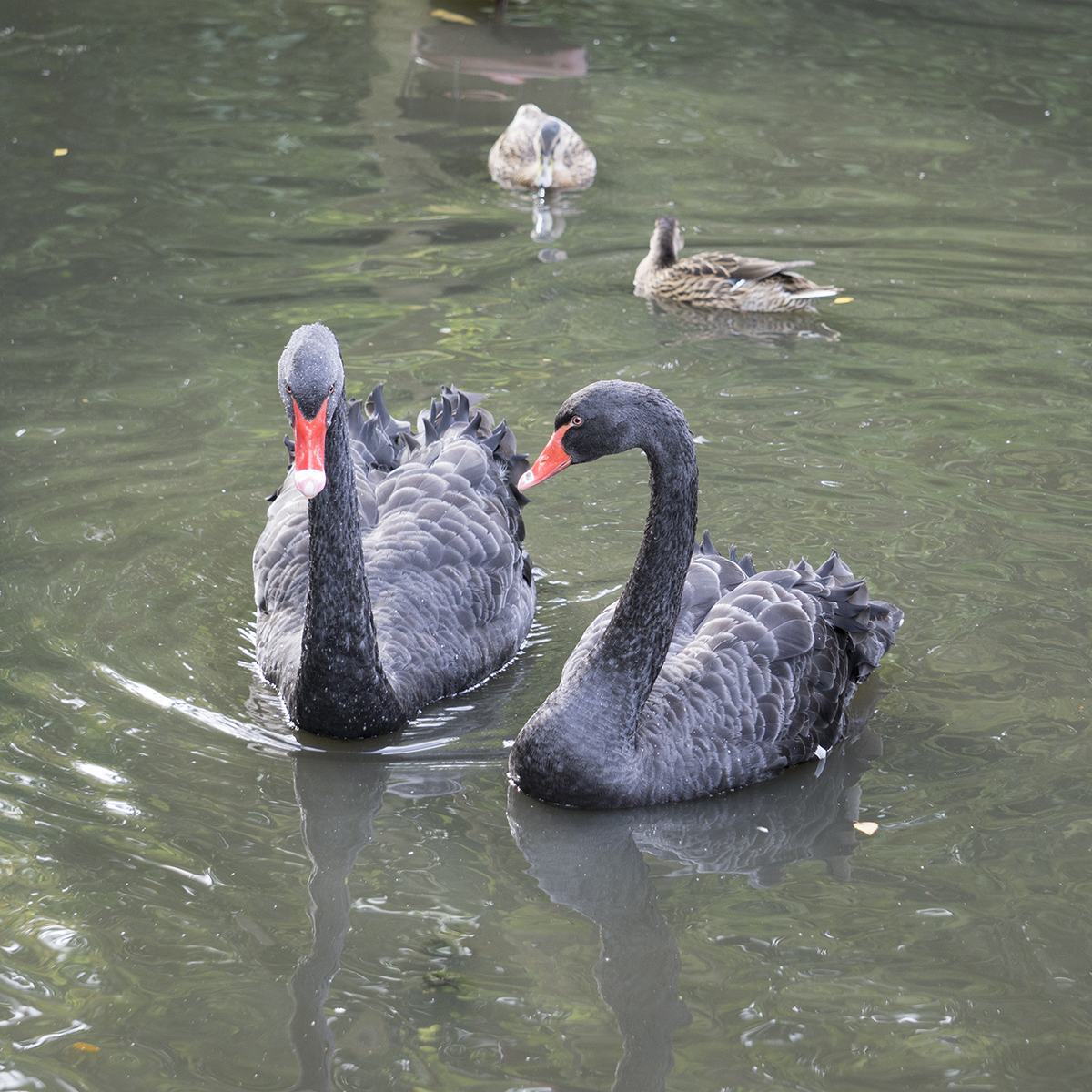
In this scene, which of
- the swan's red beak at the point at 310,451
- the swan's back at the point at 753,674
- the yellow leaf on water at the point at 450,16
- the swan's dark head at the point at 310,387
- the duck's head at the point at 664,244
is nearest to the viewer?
the swan's red beak at the point at 310,451

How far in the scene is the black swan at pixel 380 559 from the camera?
4621 millimetres

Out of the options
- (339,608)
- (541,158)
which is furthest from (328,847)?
(541,158)

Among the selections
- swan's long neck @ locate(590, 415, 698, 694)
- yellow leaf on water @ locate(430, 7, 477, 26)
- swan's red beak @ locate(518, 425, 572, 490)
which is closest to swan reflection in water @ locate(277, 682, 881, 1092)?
swan's long neck @ locate(590, 415, 698, 694)

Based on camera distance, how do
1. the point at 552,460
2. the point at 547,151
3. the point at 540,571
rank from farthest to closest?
the point at 547,151 → the point at 540,571 → the point at 552,460

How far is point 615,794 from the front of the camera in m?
4.52

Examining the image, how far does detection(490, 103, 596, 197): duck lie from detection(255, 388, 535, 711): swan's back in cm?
495

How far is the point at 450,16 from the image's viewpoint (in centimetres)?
1502

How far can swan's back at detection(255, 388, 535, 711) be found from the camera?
5164 millimetres

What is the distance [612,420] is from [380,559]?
4.79 feet

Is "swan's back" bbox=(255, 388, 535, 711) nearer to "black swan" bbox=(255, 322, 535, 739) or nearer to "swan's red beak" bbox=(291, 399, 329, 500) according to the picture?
"black swan" bbox=(255, 322, 535, 739)

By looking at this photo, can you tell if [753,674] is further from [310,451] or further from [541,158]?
[541,158]

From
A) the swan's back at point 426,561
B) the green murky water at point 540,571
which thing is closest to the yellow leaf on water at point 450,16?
the green murky water at point 540,571

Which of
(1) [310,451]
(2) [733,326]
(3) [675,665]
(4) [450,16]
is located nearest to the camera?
(1) [310,451]

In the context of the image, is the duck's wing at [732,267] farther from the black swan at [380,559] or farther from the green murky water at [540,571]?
the black swan at [380,559]
